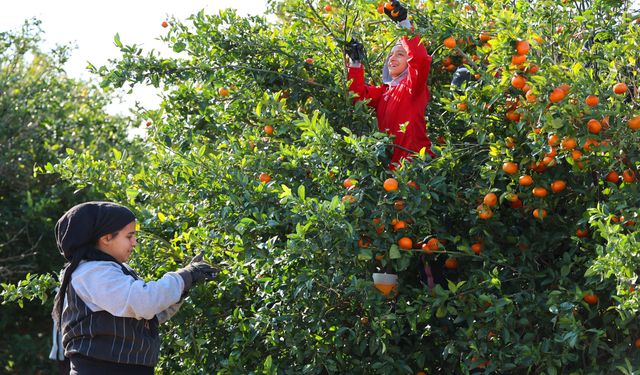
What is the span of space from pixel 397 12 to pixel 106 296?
1837mm

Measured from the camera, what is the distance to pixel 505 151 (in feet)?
13.2

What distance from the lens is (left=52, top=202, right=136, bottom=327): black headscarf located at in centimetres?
374

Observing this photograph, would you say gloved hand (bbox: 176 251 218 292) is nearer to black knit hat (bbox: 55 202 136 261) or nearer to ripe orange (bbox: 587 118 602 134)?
black knit hat (bbox: 55 202 136 261)

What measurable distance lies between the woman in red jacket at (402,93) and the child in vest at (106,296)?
138 centimetres

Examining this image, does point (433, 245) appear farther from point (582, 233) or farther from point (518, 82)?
point (518, 82)

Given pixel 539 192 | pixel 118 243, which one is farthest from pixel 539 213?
pixel 118 243

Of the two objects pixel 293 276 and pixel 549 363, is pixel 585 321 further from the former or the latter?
pixel 293 276

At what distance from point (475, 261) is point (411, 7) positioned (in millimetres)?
1239

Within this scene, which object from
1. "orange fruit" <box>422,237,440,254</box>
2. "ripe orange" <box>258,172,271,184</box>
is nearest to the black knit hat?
"ripe orange" <box>258,172,271,184</box>

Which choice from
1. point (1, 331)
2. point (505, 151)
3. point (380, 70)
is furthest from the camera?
point (1, 331)

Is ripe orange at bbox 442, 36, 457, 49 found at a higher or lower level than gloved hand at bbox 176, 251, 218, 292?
higher

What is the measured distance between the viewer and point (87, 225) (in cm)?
375

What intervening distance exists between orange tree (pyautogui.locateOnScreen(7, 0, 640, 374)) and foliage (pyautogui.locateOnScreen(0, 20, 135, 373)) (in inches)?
195

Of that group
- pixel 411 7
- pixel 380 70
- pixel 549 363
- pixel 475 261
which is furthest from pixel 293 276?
pixel 380 70
